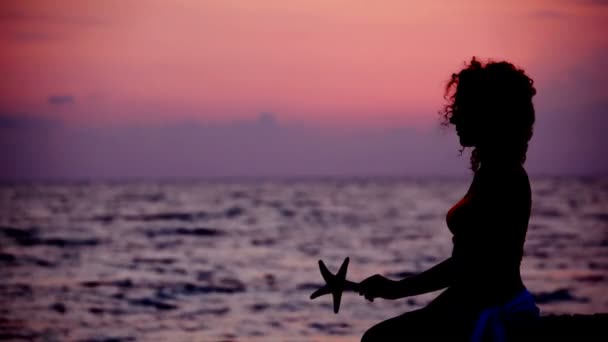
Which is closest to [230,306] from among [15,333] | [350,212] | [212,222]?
[15,333]

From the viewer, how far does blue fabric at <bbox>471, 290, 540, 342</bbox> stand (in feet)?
11.7

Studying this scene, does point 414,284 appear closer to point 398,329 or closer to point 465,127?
point 398,329

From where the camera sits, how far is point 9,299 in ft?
56.1

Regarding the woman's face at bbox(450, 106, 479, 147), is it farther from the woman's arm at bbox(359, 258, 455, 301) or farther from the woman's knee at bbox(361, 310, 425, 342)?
the woman's knee at bbox(361, 310, 425, 342)

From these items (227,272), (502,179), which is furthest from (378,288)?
(227,272)

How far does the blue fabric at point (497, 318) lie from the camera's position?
356 cm

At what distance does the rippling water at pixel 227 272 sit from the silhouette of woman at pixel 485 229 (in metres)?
8.85

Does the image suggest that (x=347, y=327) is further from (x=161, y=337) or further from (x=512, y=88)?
(x=512, y=88)

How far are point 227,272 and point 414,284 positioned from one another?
1946 cm

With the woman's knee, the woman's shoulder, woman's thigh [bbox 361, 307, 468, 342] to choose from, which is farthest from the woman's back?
the woman's knee

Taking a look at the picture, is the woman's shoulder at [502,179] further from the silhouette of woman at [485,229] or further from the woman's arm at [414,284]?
the woman's arm at [414,284]

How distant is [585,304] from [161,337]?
27.0ft

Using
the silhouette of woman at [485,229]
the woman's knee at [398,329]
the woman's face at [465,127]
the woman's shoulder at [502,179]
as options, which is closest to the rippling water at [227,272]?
the woman's knee at [398,329]

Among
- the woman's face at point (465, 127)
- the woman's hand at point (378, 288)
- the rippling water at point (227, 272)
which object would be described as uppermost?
the woman's face at point (465, 127)
